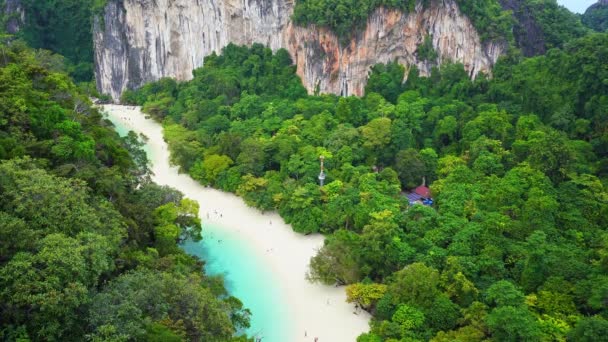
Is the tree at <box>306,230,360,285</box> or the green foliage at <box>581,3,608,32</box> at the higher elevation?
the green foliage at <box>581,3,608,32</box>

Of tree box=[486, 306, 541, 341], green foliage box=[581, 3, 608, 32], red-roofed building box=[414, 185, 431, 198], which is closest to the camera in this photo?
tree box=[486, 306, 541, 341]

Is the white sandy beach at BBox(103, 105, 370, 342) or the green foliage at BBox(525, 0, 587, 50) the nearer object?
the white sandy beach at BBox(103, 105, 370, 342)

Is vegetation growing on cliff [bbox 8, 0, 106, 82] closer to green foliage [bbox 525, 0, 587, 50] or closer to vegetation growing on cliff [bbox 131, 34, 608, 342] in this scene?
vegetation growing on cliff [bbox 131, 34, 608, 342]

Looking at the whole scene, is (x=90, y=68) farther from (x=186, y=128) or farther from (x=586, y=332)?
(x=586, y=332)

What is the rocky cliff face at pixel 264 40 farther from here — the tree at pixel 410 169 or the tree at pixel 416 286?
the tree at pixel 416 286

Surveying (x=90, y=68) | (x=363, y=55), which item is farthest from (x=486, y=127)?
(x=90, y=68)

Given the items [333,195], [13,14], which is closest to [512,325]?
[333,195]

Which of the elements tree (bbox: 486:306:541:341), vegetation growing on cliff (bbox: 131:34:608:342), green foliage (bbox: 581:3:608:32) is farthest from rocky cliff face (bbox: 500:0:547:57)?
tree (bbox: 486:306:541:341)
